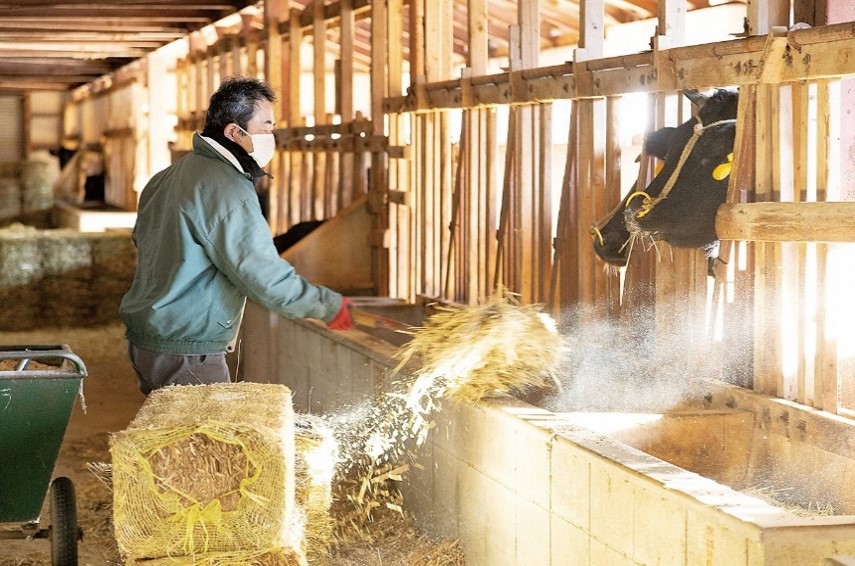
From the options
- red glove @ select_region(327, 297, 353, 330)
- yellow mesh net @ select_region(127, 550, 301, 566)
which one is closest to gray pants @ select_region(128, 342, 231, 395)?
red glove @ select_region(327, 297, 353, 330)

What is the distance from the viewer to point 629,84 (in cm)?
567

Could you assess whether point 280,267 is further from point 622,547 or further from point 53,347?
point 622,547

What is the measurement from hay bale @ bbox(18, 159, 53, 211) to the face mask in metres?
17.9

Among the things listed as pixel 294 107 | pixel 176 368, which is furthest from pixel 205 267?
pixel 294 107

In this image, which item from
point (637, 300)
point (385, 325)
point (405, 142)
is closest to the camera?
point (385, 325)

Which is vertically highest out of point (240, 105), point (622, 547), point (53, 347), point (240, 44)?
point (240, 44)

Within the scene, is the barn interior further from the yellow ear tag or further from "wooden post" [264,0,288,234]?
"wooden post" [264,0,288,234]

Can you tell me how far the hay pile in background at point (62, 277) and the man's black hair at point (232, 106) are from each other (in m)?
10.0

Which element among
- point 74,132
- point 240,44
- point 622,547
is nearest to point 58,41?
point 240,44

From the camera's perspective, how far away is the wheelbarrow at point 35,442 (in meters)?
4.53

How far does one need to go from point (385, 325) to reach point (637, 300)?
3.97ft

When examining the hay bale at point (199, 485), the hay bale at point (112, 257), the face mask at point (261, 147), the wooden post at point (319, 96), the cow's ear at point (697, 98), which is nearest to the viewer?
the hay bale at point (199, 485)

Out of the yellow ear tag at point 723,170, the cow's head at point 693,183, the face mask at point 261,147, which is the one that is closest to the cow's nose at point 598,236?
the cow's head at point 693,183

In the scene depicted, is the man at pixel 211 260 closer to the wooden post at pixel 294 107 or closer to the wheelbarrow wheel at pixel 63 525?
the wheelbarrow wheel at pixel 63 525
